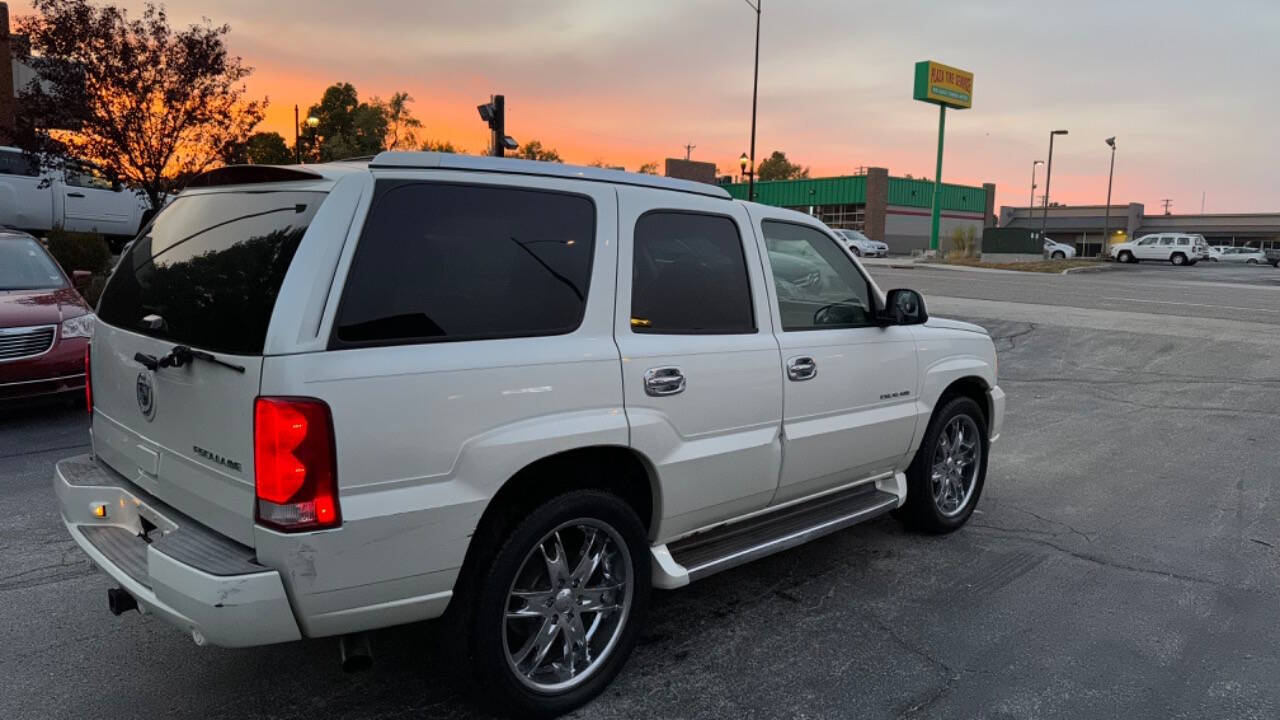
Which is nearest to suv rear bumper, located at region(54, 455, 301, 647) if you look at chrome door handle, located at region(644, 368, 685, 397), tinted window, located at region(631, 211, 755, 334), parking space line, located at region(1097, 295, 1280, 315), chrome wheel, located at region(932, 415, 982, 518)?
chrome door handle, located at region(644, 368, 685, 397)

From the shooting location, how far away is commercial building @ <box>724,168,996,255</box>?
65188 millimetres

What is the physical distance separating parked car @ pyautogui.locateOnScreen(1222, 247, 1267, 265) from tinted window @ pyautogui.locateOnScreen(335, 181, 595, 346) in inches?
2668

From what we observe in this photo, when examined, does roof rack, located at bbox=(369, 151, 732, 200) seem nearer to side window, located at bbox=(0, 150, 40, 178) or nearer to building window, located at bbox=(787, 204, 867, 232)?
side window, located at bbox=(0, 150, 40, 178)

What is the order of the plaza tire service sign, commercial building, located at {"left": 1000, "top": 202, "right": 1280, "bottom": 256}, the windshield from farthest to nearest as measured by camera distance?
1. commercial building, located at {"left": 1000, "top": 202, "right": 1280, "bottom": 256}
2. the plaza tire service sign
3. the windshield

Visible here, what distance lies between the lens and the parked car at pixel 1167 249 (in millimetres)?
51938

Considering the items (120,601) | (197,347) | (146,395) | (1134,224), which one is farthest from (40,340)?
(1134,224)

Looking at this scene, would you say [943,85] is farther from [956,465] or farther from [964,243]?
[956,465]

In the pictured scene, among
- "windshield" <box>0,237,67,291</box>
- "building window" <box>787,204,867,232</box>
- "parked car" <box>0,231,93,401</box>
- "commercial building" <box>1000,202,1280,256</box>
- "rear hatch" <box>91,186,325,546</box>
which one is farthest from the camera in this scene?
"commercial building" <box>1000,202,1280,256</box>

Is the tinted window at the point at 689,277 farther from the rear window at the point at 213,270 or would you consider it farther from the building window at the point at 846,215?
the building window at the point at 846,215

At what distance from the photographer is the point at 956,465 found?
531 cm

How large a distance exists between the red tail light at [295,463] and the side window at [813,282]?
85.7 inches

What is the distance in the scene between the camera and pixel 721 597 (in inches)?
169

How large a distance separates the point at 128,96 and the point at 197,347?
13.6 metres

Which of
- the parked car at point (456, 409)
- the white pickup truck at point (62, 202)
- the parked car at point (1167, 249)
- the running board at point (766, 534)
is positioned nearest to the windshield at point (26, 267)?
the parked car at point (456, 409)
